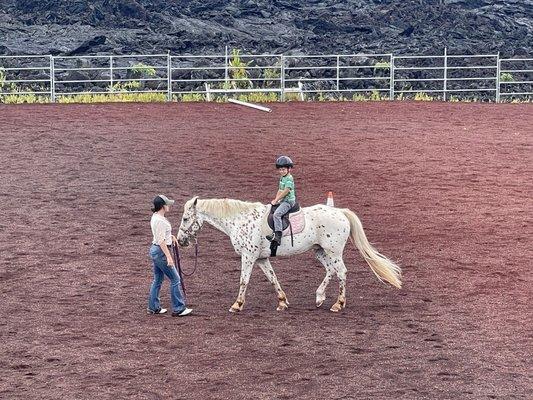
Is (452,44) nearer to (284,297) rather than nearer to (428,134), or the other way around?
(428,134)

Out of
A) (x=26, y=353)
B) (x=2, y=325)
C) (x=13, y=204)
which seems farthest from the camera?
(x=13, y=204)

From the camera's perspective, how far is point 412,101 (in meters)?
35.1

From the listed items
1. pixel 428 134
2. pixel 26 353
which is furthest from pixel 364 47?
pixel 26 353

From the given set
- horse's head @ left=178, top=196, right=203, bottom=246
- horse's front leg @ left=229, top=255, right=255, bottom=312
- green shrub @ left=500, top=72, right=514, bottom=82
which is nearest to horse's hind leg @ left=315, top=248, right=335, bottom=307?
horse's front leg @ left=229, top=255, right=255, bottom=312

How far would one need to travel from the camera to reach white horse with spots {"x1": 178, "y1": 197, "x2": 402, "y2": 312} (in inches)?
469

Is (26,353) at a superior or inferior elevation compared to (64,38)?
inferior

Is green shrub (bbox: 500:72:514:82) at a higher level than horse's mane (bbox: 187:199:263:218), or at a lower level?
higher

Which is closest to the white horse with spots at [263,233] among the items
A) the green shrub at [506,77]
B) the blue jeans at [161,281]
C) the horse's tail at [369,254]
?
the horse's tail at [369,254]

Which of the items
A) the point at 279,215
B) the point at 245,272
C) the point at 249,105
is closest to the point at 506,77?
the point at 249,105

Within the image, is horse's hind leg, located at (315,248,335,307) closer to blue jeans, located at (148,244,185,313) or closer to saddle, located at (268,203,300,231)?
saddle, located at (268,203,300,231)

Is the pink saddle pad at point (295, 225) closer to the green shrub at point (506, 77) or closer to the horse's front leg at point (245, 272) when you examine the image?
the horse's front leg at point (245, 272)

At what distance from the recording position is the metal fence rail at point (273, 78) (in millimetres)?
36562

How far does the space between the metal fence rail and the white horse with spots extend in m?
22.9

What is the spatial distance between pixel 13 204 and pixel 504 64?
28846mm
